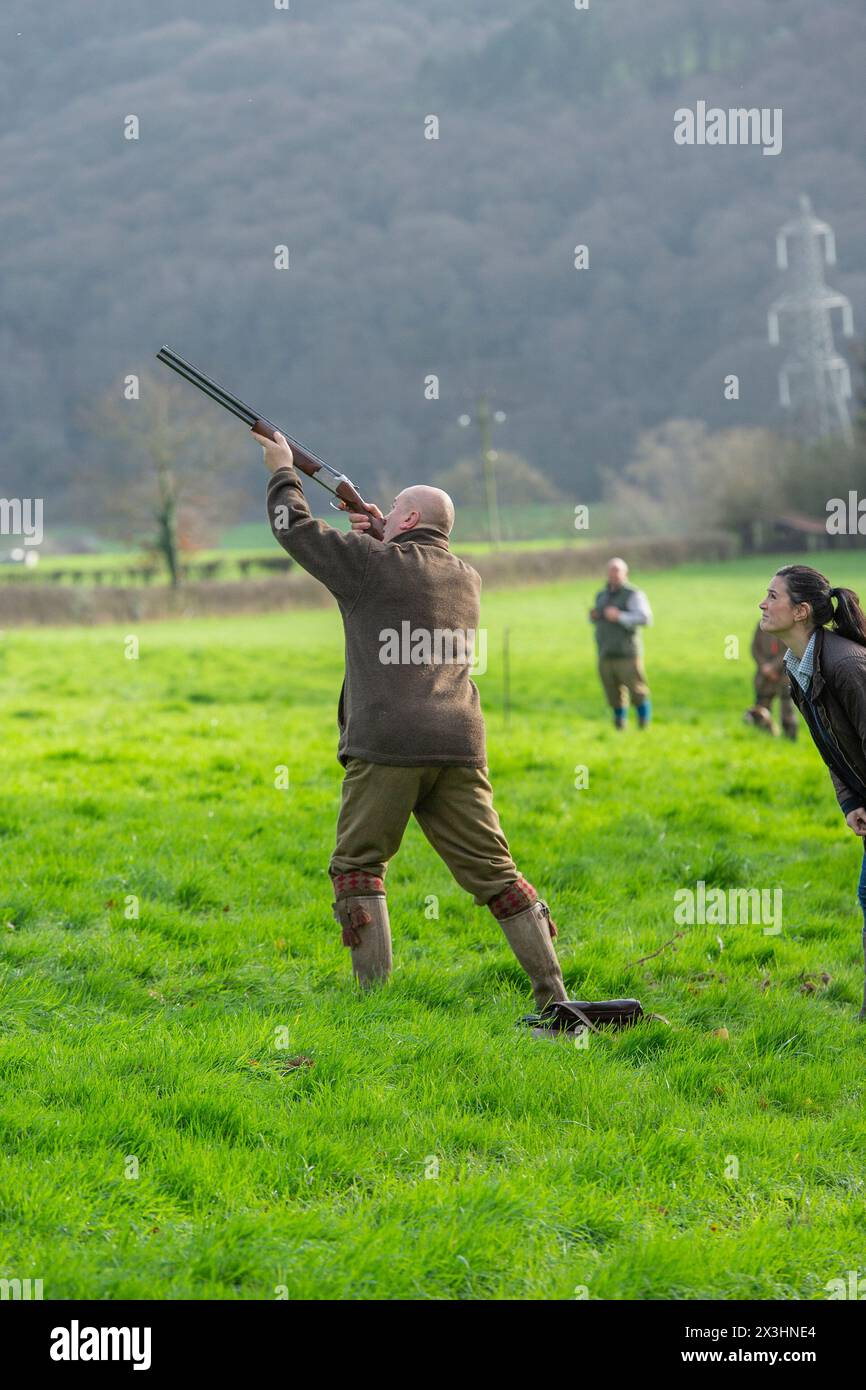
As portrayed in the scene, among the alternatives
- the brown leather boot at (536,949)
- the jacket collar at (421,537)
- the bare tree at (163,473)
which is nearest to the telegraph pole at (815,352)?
the bare tree at (163,473)

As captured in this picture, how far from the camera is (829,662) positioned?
19.2 feet

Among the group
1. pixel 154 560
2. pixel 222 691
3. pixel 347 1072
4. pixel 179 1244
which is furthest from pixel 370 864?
pixel 154 560

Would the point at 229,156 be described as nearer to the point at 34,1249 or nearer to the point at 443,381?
the point at 443,381

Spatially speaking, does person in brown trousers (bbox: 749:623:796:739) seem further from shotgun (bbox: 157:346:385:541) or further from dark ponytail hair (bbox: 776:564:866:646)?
shotgun (bbox: 157:346:385:541)

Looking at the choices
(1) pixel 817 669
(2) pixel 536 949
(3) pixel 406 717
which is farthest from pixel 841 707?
(3) pixel 406 717

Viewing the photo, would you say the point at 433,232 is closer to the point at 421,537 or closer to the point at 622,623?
the point at 622,623

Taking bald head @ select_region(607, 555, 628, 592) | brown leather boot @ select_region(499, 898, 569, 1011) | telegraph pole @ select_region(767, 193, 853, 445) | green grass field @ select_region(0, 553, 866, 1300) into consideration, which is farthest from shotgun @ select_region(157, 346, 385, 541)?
telegraph pole @ select_region(767, 193, 853, 445)

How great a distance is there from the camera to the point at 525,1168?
443 centimetres

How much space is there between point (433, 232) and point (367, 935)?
116105 mm

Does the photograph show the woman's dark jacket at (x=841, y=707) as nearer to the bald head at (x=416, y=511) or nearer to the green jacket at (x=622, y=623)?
the bald head at (x=416, y=511)

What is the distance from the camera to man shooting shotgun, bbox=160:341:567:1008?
573cm

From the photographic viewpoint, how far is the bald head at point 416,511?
600cm

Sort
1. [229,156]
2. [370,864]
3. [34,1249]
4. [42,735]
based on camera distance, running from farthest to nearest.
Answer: [229,156] → [42,735] → [370,864] → [34,1249]

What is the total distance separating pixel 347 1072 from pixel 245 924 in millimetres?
2191
